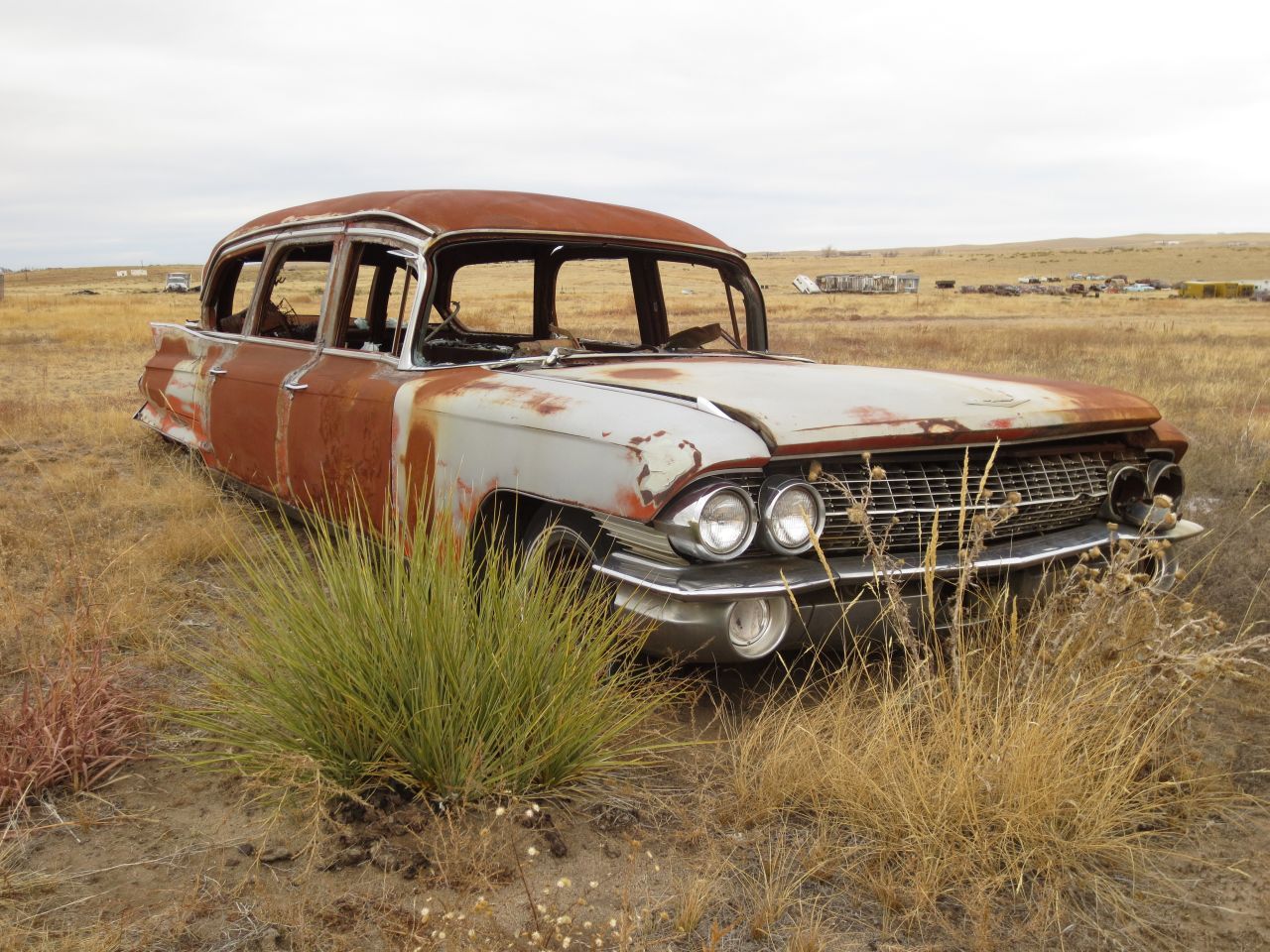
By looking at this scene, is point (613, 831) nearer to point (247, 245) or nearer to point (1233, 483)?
point (247, 245)

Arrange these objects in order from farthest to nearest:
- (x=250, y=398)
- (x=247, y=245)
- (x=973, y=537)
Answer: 1. (x=247, y=245)
2. (x=250, y=398)
3. (x=973, y=537)

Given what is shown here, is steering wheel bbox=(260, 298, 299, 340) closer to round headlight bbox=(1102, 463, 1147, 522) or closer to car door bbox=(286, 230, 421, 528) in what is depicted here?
car door bbox=(286, 230, 421, 528)

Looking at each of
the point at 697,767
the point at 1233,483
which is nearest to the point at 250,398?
the point at 697,767

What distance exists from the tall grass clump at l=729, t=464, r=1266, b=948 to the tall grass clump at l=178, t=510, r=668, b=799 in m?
0.48

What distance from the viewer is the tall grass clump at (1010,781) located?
2.26 m

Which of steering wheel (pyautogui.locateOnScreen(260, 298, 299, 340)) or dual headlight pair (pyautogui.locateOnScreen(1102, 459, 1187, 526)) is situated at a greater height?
steering wheel (pyautogui.locateOnScreen(260, 298, 299, 340))

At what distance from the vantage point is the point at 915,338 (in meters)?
19.4

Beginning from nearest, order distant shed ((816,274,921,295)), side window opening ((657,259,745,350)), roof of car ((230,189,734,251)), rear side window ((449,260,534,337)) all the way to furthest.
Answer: roof of car ((230,189,734,251)), rear side window ((449,260,534,337)), side window opening ((657,259,745,350)), distant shed ((816,274,921,295))

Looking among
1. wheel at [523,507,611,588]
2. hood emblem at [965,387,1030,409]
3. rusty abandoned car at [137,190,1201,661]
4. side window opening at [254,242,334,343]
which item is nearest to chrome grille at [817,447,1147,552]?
rusty abandoned car at [137,190,1201,661]

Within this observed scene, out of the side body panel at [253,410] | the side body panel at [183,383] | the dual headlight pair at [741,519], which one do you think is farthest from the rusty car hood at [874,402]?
the side body panel at [183,383]

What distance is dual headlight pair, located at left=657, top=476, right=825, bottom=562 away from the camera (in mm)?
2637

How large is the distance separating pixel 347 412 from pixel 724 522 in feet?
5.83

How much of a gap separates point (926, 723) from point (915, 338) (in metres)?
17.5

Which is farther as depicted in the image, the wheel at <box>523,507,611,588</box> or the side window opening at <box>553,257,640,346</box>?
the side window opening at <box>553,257,640,346</box>
